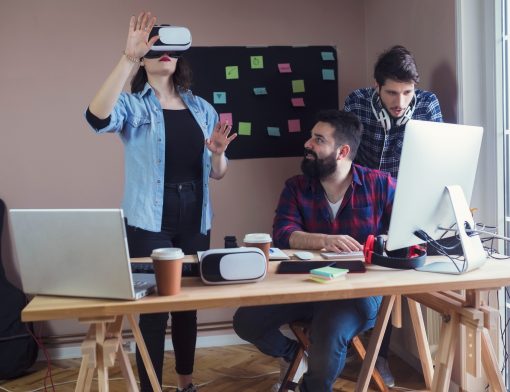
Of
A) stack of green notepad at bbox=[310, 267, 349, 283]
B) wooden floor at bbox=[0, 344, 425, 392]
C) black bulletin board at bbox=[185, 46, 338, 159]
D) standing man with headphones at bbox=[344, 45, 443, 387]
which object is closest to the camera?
stack of green notepad at bbox=[310, 267, 349, 283]

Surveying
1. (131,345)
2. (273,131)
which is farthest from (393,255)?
(131,345)

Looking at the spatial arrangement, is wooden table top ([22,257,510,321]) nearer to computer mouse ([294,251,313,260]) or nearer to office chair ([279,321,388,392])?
computer mouse ([294,251,313,260])

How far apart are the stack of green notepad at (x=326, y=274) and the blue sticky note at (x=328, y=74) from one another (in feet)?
6.21

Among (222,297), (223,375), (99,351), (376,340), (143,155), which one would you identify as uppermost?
(143,155)

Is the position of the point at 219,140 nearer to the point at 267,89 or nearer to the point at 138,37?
the point at 138,37

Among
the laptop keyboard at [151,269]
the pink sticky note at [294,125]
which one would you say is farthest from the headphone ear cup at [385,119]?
the laptop keyboard at [151,269]

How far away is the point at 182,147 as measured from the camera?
2.17 meters

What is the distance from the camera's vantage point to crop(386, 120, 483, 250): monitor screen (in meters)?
1.50

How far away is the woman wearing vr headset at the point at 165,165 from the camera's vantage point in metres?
2.09

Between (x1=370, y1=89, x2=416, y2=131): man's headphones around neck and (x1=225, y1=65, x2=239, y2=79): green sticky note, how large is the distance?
88cm

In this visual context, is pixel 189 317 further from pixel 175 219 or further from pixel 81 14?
pixel 81 14

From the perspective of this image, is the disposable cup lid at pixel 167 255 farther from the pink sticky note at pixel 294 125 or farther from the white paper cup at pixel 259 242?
the pink sticky note at pixel 294 125

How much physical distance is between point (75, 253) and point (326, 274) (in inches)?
25.3

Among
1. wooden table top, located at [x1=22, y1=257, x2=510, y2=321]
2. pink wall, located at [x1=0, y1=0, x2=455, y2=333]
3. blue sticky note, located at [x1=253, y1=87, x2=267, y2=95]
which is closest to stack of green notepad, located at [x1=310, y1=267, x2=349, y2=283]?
wooden table top, located at [x1=22, y1=257, x2=510, y2=321]
